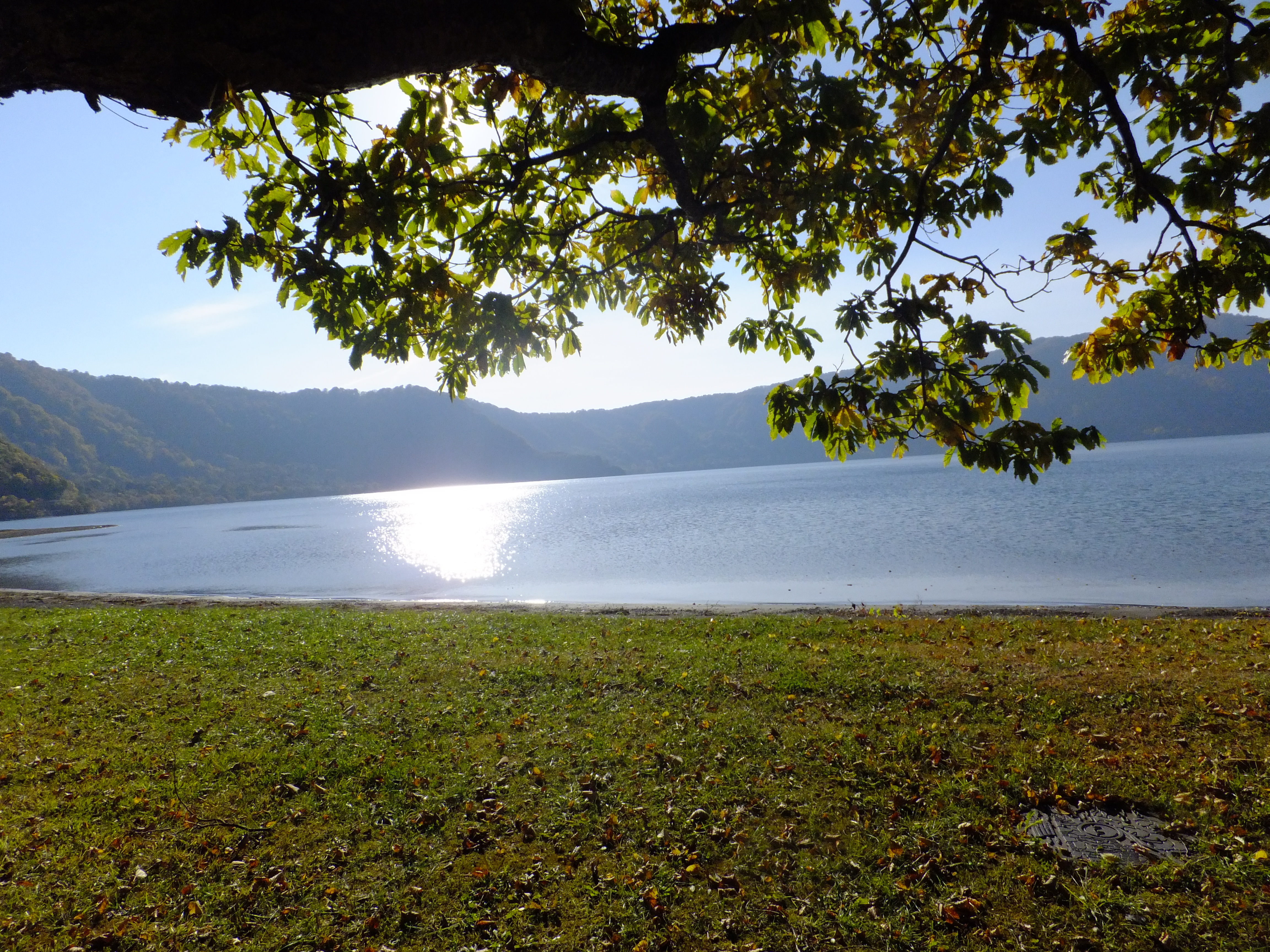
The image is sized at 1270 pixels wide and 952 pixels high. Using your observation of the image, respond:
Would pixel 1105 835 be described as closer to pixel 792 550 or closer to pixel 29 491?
pixel 792 550

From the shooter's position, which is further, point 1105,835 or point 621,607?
point 621,607

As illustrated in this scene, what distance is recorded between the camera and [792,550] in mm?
32219

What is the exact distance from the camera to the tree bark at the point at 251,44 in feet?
7.39

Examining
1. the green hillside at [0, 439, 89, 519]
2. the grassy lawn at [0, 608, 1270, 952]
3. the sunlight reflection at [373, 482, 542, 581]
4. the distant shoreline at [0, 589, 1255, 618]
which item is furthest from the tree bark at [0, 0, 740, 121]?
the green hillside at [0, 439, 89, 519]

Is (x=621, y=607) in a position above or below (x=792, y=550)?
above

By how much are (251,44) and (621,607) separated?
1619 cm

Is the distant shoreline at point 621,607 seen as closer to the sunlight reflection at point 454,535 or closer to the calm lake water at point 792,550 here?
the calm lake water at point 792,550

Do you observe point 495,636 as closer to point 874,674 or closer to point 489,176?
point 874,674

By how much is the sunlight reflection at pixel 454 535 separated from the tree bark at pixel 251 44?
3103cm

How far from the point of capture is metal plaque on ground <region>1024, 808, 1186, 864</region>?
4457 mm

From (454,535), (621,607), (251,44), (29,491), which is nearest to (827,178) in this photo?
(251,44)

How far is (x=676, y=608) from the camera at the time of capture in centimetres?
1766

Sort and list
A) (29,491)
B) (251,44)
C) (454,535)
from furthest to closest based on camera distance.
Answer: (29,491) < (454,535) < (251,44)

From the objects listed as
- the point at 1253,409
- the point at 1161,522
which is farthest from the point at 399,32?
the point at 1253,409
